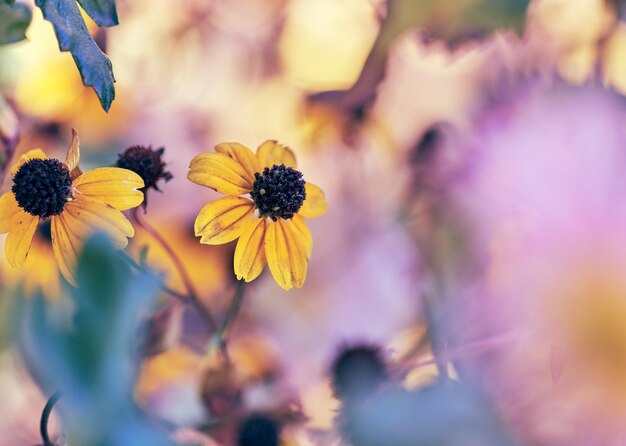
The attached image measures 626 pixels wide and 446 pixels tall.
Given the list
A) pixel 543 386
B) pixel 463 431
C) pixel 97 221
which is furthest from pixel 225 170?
pixel 543 386

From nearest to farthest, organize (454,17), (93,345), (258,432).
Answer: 1. (93,345)
2. (258,432)
3. (454,17)

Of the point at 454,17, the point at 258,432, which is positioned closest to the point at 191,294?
the point at 258,432

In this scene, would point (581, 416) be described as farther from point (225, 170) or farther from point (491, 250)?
point (225, 170)

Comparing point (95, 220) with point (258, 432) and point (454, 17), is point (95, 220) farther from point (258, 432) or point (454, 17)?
point (454, 17)

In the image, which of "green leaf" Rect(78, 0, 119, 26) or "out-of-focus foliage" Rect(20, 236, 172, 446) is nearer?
"out-of-focus foliage" Rect(20, 236, 172, 446)

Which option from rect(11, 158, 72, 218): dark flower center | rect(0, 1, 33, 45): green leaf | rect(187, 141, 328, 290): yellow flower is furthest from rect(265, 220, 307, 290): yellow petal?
rect(0, 1, 33, 45): green leaf

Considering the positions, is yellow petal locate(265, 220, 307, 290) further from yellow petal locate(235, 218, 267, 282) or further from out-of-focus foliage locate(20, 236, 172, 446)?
out-of-focus foliage locate(20, 236, 172, 446)

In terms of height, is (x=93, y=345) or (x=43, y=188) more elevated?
(x=43, y=188)
